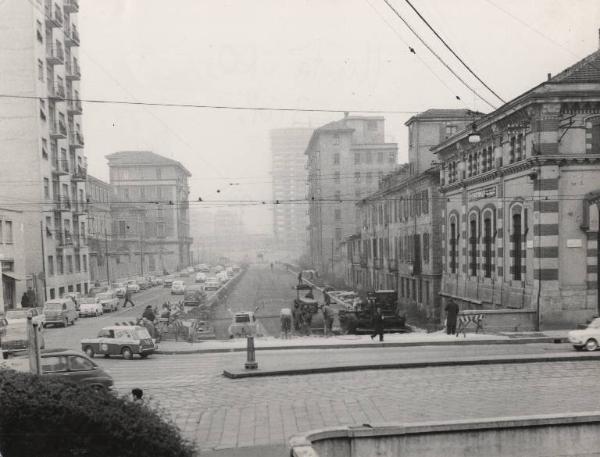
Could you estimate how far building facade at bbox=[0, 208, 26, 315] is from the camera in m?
39.9

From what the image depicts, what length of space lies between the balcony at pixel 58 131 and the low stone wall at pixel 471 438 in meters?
50.1

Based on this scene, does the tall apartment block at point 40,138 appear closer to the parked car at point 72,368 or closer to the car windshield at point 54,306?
the car windshield at point 54,306

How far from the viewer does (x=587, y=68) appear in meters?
25.7

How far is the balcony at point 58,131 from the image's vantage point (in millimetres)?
52156

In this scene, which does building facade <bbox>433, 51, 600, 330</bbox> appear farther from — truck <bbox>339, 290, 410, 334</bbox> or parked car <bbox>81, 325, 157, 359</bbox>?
parked car <bbox>81, 325, 157, 359</bbox>

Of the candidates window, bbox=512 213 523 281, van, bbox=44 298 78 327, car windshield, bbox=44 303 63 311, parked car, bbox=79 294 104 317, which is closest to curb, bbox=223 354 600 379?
window, bbox=512 213 523 281

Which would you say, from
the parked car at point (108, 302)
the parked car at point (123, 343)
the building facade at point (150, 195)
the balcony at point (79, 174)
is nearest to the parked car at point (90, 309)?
the parked car at point (108, 302)

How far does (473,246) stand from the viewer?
3397 centimetres

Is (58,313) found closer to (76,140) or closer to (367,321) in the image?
(367,321)

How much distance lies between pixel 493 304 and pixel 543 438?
2185 cm

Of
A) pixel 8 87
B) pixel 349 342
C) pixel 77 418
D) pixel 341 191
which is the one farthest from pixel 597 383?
pixel 341 191

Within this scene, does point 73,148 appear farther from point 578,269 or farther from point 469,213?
point 578,269

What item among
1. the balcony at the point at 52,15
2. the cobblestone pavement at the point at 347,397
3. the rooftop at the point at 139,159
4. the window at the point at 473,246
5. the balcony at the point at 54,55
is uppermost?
the balcony at the point at 52,15

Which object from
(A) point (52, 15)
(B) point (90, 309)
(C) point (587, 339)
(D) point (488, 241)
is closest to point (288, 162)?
(A) point (52, 15)
